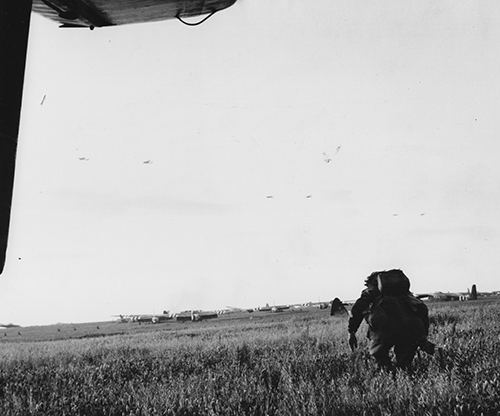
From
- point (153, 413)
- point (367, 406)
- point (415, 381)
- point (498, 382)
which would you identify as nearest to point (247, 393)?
point (153, 413)

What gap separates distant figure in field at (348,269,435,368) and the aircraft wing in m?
4.65

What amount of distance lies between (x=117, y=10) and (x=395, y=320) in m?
4.93

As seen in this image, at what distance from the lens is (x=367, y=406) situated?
12.3ft

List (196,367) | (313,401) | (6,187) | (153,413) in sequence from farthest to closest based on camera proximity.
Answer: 1. (196,367)
2. (153,413)
3. (313,401)
4. (6,187)

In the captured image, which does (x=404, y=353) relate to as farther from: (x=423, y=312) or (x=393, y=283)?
(x=393, y=283)

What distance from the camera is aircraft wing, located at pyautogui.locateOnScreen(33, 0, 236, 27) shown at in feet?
5.77

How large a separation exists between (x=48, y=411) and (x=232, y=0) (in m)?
3.96

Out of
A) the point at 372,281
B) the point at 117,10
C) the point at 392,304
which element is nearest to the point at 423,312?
the point at 392,304

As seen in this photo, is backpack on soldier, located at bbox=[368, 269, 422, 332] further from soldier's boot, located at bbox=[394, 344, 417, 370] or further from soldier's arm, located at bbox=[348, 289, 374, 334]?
soldier's boot, located at bbox=[394, 344, 417, 370]

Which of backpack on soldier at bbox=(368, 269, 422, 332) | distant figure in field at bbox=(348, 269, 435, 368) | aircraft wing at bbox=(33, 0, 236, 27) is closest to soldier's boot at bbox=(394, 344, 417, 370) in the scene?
distant figure in field at bbox=(348, 269, 435, 368)

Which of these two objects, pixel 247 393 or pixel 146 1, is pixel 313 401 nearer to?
pixel 247 393

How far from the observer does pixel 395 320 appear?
5613 millimetres

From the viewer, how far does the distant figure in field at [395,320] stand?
5621 mm

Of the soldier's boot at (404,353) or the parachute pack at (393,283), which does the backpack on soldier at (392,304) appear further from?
the soldier's boot at (404,353)
